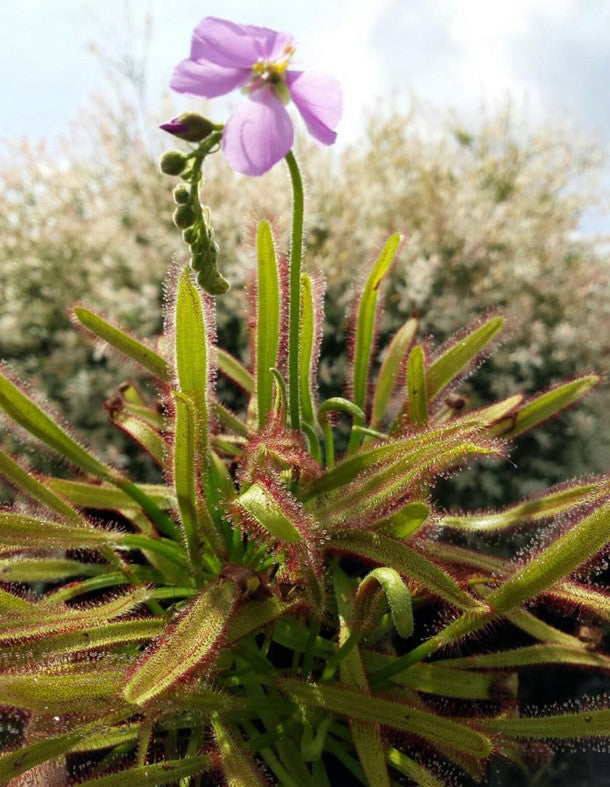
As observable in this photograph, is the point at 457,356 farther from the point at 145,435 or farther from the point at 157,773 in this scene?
the point at 157,773

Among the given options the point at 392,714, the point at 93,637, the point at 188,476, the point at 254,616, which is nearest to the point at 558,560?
the point at 392,714

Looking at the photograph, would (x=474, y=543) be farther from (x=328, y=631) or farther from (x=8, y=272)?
(x=8, y=272)

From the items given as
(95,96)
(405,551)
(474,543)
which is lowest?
(474,543)

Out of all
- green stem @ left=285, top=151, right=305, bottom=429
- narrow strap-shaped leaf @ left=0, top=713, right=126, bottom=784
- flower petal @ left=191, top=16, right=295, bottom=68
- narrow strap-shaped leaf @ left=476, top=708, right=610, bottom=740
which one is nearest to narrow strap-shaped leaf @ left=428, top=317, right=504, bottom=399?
green stem @ left=285, top=151, right=305, bottom=429

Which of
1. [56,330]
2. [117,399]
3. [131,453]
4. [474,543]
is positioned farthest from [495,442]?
[56,330]

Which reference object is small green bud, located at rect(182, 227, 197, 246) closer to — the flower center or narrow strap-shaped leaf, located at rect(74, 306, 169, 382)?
the flower center
